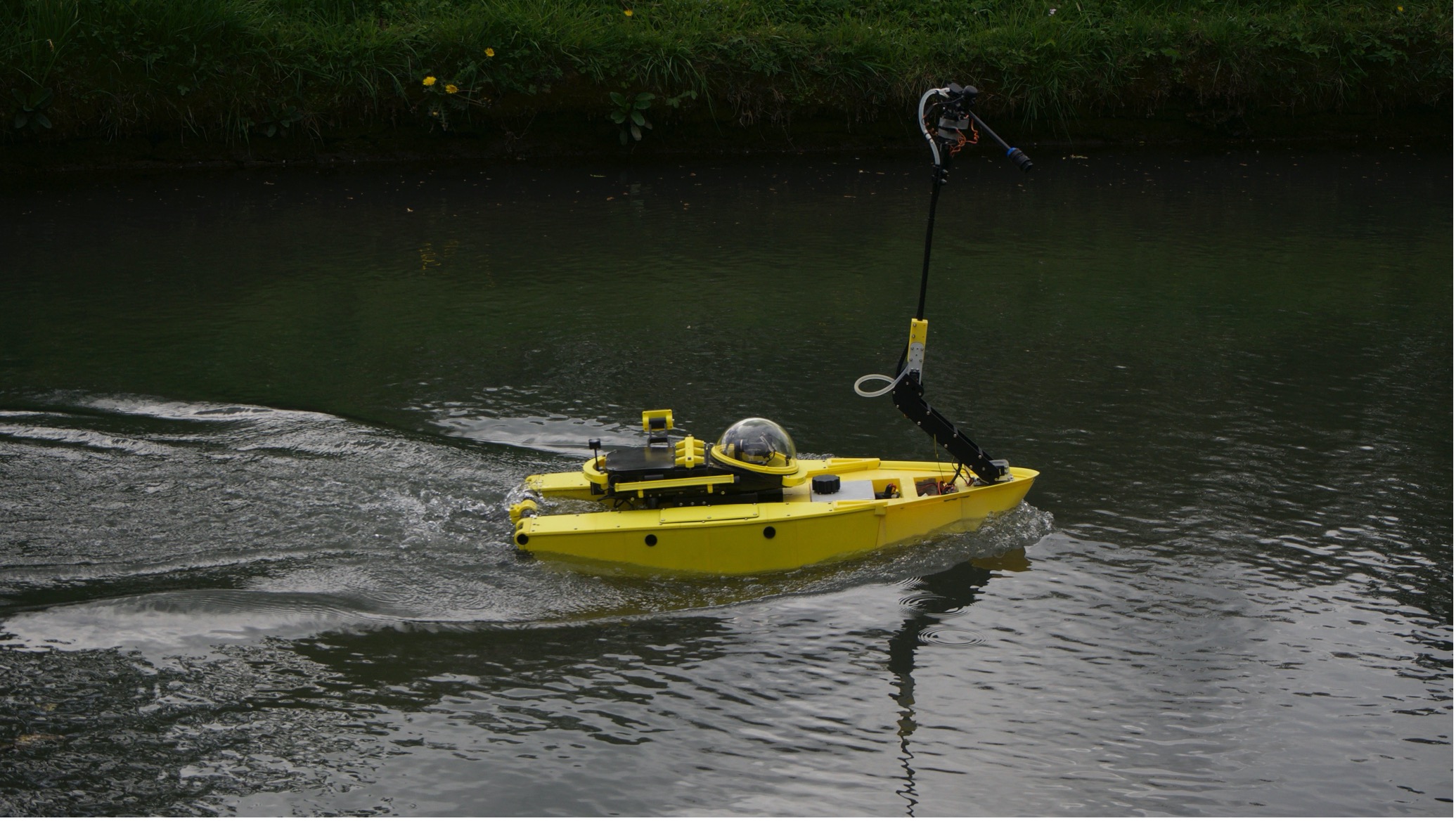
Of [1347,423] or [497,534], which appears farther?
[1347,423]

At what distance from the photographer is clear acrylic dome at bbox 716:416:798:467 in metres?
6.57

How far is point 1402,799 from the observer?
16.2 feet

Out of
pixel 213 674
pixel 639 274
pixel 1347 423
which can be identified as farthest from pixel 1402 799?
pixel 639 274

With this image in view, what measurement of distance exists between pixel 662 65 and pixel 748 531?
12.3m

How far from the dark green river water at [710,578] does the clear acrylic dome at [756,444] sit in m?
0.61

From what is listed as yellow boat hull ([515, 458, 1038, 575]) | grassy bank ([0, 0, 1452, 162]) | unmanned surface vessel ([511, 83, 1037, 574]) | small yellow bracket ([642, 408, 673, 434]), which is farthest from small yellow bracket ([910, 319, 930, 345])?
grassy bank ([0, 0, 1452, 162])

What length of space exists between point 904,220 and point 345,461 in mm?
8166

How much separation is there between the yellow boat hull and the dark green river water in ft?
0.43

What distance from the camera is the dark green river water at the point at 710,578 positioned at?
16.8 feet

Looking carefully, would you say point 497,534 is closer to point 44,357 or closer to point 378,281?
point 44,357

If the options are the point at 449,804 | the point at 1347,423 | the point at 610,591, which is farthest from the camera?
the point at 1347,423

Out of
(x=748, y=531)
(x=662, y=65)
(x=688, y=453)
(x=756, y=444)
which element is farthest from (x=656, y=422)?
(x=662, y=65)

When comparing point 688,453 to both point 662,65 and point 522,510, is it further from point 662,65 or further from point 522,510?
point 662,65

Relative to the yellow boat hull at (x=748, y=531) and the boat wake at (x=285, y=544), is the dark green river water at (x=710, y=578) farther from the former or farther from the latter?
the yellow boat hull at (x=748, y=531)
